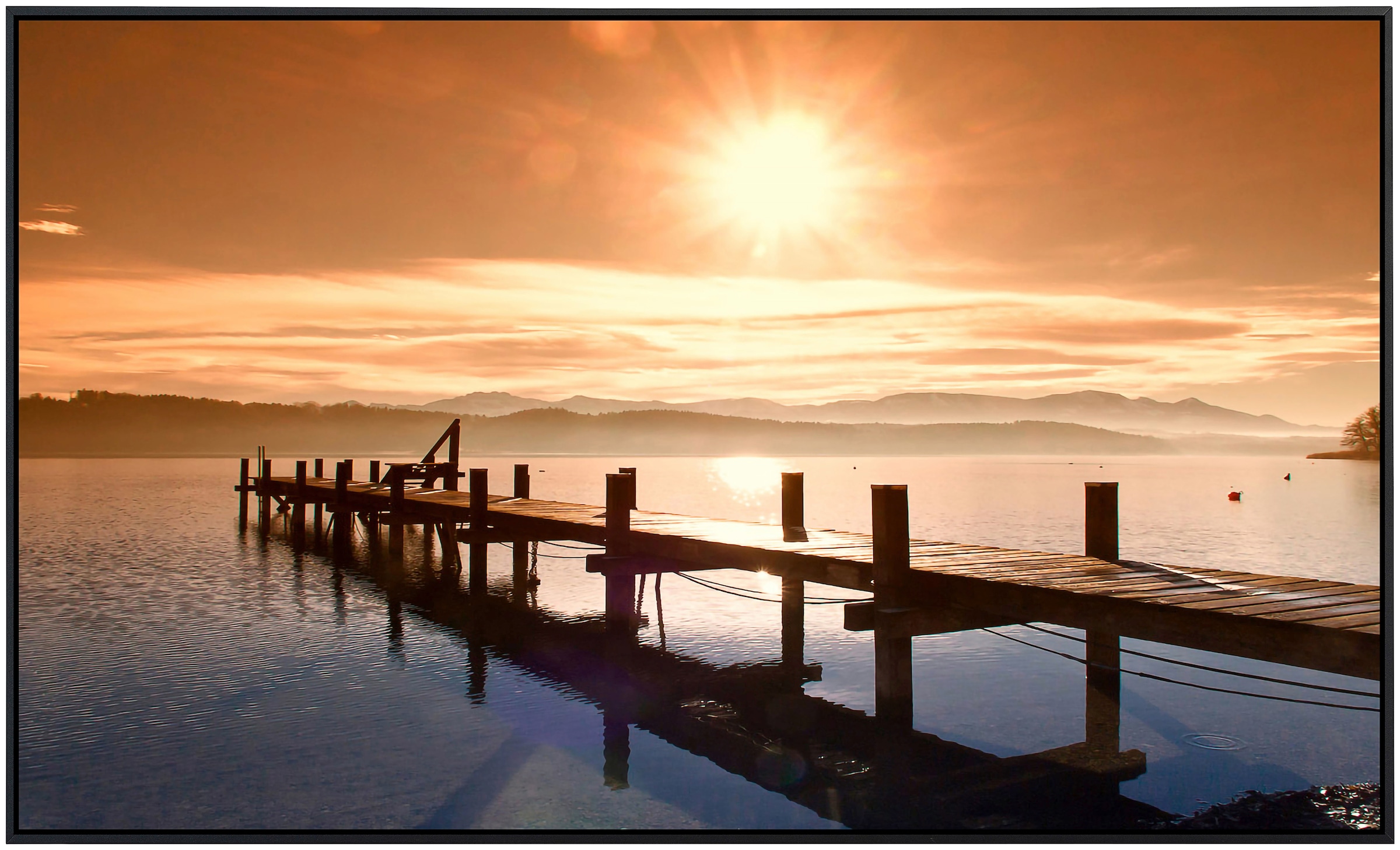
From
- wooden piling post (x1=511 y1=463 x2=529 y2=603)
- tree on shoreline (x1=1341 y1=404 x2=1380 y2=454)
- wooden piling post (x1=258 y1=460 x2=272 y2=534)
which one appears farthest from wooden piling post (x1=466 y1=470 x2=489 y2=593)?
tree on shoreline (x1=1341 y1=404 x2=1380 y2=454)

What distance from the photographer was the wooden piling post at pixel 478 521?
19.0 meters

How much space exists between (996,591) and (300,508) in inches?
1253

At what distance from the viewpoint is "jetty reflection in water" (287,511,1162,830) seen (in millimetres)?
8391

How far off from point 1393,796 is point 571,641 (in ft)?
39.2

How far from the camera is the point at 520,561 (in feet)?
72.1

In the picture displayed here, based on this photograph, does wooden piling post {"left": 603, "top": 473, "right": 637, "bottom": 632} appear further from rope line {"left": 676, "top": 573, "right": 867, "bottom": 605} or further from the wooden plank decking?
rope line {"left": 676, "top": 573, "right": 867, "bottom": 605}

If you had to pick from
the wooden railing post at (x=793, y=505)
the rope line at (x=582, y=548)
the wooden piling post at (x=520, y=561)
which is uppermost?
the wooden railing post at (x=793, y=505)

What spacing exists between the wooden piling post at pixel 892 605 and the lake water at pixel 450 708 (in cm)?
150

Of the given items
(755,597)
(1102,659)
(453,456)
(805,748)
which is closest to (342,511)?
(453,456)

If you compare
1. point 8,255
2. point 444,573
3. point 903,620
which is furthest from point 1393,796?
point 444,573

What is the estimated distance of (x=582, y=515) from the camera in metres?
17.9

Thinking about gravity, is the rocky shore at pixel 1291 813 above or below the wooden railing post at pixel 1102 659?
below

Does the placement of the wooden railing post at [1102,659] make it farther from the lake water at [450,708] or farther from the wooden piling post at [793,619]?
the wooden piling post at [793,619]

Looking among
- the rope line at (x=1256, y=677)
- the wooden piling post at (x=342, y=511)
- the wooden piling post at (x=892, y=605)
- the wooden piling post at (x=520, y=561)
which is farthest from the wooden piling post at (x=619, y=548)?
the wooden piling post at (x=342, y=511)
